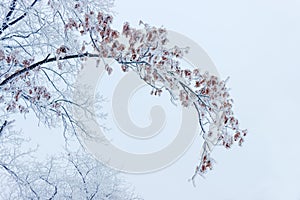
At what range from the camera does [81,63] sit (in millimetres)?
3590

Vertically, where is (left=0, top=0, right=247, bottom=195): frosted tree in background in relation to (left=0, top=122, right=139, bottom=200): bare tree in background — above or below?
below

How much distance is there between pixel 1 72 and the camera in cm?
312

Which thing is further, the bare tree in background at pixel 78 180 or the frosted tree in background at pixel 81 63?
the bare tree in background at pixel 78 180

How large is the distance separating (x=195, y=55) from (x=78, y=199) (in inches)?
171

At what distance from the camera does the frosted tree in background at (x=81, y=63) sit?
238 cm

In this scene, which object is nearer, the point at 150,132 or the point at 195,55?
the point at 195,55

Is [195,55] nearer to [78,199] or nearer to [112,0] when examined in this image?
[78,199]

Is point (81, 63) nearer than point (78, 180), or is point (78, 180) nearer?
point (81, 63)

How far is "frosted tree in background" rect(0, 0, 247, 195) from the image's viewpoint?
2381 millimetres

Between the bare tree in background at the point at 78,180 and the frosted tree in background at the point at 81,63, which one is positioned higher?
the bare tree in background at the point at 78,180

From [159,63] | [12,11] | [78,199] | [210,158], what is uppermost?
[78,199]

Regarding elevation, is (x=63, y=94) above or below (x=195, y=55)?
below

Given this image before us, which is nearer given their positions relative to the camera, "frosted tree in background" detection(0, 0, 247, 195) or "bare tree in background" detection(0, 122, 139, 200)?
"frosted tree in background" detection(0, 0, 247, 195)

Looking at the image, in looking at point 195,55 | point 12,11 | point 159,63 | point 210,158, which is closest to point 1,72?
point 12,11
